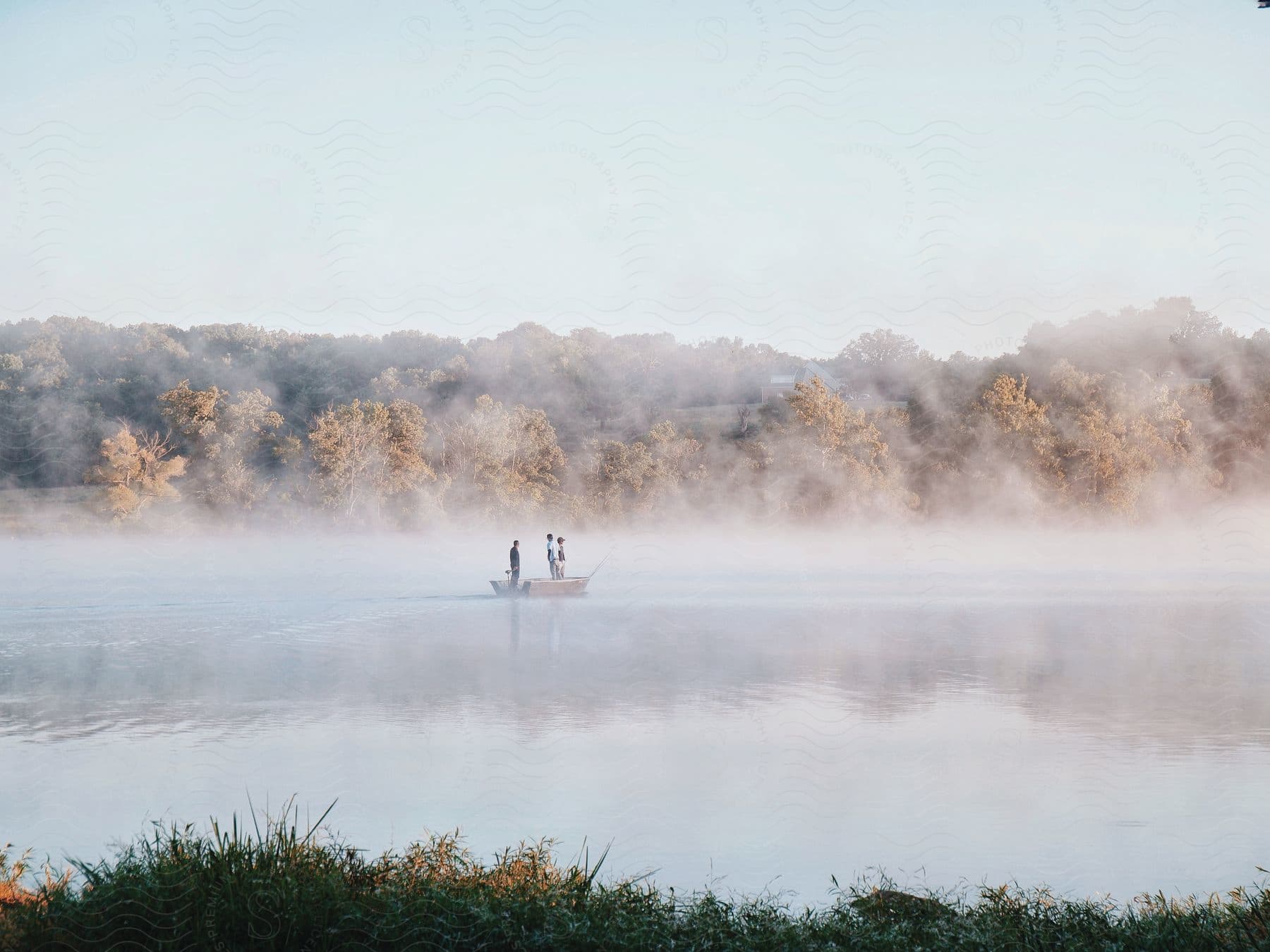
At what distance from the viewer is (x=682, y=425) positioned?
27.9 m

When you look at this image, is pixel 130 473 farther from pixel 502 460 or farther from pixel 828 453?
pixel 828 453

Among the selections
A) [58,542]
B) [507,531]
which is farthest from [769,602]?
[58,542]

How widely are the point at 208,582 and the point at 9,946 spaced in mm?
26344

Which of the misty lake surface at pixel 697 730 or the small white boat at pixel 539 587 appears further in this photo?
the small white boat at pixel 539 587

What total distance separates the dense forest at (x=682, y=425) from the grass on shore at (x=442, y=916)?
21738mm

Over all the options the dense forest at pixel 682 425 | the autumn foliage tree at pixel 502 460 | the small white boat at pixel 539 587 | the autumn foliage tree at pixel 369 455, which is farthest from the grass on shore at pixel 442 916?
the autumn foliage tree at pixel 502 460

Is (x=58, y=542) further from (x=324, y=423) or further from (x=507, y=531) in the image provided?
(x=507, y=531)

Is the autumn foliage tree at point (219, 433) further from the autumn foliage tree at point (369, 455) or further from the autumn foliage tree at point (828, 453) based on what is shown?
the autumn foliage tree at point (828, 453)

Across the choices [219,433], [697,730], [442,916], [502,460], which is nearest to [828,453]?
[502,460]

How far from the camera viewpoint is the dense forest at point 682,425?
85.4 ft

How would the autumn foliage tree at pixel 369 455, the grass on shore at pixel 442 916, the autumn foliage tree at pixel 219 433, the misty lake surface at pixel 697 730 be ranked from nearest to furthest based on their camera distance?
the grass on shore at pixel 442 916, the misty lake surface at pixel 697 730, the autumn foliage tree at pixel 219 433, the autumn foliage tree at pixel 369 455

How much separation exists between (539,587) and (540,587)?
0.04 m

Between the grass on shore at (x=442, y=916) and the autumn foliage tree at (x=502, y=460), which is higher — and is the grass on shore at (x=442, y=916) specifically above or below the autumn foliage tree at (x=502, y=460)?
below

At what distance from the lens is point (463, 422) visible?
34156 millimetres
